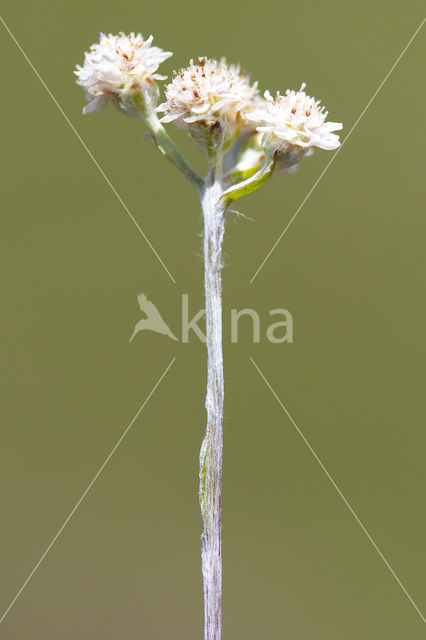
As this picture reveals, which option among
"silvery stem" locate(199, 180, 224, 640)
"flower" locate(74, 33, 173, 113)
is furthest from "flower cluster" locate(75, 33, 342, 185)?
"silvery stem" locate(199, 180, 224, 640)

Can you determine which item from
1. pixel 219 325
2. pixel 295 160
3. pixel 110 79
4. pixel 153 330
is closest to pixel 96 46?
pixel 110 79

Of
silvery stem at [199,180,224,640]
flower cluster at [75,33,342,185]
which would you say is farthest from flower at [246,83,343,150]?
silvery stem at [199,180,224,640]

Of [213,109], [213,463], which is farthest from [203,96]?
[213,463]

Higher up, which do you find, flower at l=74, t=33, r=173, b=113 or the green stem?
flower at l=74, t=33, r=173, b=113

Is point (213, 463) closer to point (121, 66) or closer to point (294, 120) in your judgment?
point (294, 120)

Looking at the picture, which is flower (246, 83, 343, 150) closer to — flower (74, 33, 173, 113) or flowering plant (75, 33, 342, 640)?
flowering plant (75, 33, 342, 640)

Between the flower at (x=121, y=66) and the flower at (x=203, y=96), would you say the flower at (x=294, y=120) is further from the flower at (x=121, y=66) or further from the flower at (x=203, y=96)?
the flower at (x=121, y=66)

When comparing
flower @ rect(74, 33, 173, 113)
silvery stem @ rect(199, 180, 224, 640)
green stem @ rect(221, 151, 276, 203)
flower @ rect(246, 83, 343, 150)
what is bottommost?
silvery stem @ rect(199, 180, 224, 640)

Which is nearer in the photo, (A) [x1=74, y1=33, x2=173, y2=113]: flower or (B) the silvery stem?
(B) the silvery stem

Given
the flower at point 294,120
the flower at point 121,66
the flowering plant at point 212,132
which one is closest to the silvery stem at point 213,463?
the flowering plant at point 212,132
